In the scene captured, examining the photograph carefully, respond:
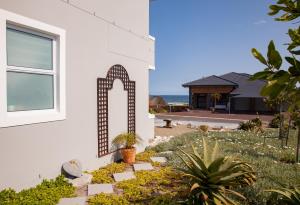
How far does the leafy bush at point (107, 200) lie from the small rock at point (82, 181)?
96 cm

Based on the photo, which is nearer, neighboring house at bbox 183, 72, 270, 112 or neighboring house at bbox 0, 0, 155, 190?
neighboring house at bbox 0, 0, 155, 190

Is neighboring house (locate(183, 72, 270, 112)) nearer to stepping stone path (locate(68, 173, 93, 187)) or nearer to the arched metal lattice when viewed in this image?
the arched metal lattice

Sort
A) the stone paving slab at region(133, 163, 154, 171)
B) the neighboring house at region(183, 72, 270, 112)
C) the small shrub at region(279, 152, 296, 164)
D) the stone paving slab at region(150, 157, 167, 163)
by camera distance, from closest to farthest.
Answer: the stone paving slab at region(133, 163, 154, 171), the small shrub at region(279, 152, 296, 164), the stone paving slab at region(150, 157, 167, 163), the neighboring house at region(183, 72, 270, 112)

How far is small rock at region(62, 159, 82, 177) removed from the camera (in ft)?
22.7

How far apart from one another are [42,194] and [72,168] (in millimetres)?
1294

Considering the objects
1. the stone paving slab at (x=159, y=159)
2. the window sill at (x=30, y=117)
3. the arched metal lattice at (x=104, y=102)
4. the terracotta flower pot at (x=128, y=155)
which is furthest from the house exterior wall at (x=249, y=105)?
the window sill at (x=30, y=117)

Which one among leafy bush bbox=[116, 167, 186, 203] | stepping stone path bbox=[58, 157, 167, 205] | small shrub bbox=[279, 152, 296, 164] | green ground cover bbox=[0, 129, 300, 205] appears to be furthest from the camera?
small shrub bbox=[279, 152, 296, 164]

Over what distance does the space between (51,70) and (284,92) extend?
6104mm

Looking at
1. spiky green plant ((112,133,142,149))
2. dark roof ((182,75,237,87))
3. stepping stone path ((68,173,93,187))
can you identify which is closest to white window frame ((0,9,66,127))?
stepping stone path ((68,173,93,187))

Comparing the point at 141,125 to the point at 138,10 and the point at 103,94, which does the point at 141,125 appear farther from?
the point at 138,10

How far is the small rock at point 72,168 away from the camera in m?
6.91

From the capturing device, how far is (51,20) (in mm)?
6551

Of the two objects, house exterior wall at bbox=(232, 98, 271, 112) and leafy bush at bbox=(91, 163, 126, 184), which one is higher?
house exterior wall at bbox=(232, 98, 271, 112)

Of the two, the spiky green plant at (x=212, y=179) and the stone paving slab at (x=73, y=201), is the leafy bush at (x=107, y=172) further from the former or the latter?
the spiky green plant at (x=212, y=179)
